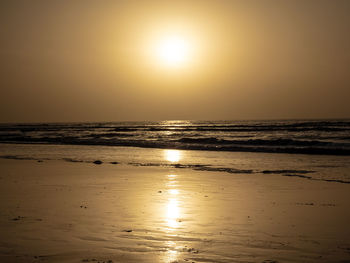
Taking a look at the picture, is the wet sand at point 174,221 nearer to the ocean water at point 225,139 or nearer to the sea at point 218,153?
the sea at point 218,153

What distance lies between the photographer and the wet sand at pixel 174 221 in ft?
16.9

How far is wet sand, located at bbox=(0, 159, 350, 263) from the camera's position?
516 centimetres

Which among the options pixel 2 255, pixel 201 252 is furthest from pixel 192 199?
pixel 2 255

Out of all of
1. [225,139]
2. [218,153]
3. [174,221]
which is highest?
[225,139]

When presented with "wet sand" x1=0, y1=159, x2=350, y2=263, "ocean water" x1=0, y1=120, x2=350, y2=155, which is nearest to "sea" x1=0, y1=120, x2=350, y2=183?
"ocean water" x1=0, y1=120, x2=350, y2=155

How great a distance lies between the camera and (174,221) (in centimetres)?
672

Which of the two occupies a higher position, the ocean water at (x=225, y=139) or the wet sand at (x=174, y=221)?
the ocean water at (x=225, y=139)

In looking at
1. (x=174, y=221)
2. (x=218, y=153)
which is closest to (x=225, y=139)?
(x=218, y=153)

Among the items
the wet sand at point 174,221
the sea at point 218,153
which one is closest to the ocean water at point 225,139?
the sea at point 218,153

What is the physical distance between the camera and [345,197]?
9.00 m

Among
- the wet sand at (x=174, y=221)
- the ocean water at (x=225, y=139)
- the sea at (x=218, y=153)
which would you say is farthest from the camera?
the ocean water at (x=225, y=139)

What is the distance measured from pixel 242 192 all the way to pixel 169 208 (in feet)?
8.10

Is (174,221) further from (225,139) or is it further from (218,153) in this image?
(225,139)

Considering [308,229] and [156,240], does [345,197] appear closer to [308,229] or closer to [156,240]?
[308,229]
